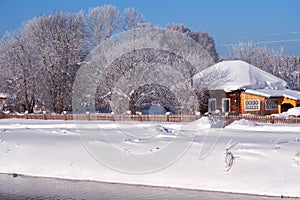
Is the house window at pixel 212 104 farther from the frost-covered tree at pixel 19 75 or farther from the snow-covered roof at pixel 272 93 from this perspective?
the frost-covered tree at pixel 19 75

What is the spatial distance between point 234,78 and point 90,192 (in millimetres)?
28898

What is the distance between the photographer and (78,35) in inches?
1753

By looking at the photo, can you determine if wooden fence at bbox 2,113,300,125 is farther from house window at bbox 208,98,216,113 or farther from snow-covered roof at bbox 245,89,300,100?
snow-covered roof at bbox 245,89,300,100

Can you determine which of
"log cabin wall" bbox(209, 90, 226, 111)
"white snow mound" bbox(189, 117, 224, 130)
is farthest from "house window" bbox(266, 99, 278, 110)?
"white snow mound" bbox(189, 117, 224, 130)

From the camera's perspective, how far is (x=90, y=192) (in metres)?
12.8

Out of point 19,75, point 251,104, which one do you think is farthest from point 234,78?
point 19,75

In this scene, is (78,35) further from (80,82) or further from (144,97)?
(144,97)

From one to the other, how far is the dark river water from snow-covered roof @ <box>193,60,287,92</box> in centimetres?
2355

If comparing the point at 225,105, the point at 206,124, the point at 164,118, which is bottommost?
the point at 206,124

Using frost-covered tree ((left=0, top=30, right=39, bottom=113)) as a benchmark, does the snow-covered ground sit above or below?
below

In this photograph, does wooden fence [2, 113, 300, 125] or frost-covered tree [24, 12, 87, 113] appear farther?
frost-covered tree [24, 12, 87, 113]

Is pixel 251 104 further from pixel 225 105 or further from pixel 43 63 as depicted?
pixel 43 63

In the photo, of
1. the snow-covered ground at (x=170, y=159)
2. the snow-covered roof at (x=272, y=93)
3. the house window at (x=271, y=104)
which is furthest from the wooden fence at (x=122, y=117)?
the house window at (x=271, y=104)

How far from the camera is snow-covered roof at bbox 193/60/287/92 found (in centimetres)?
3791
